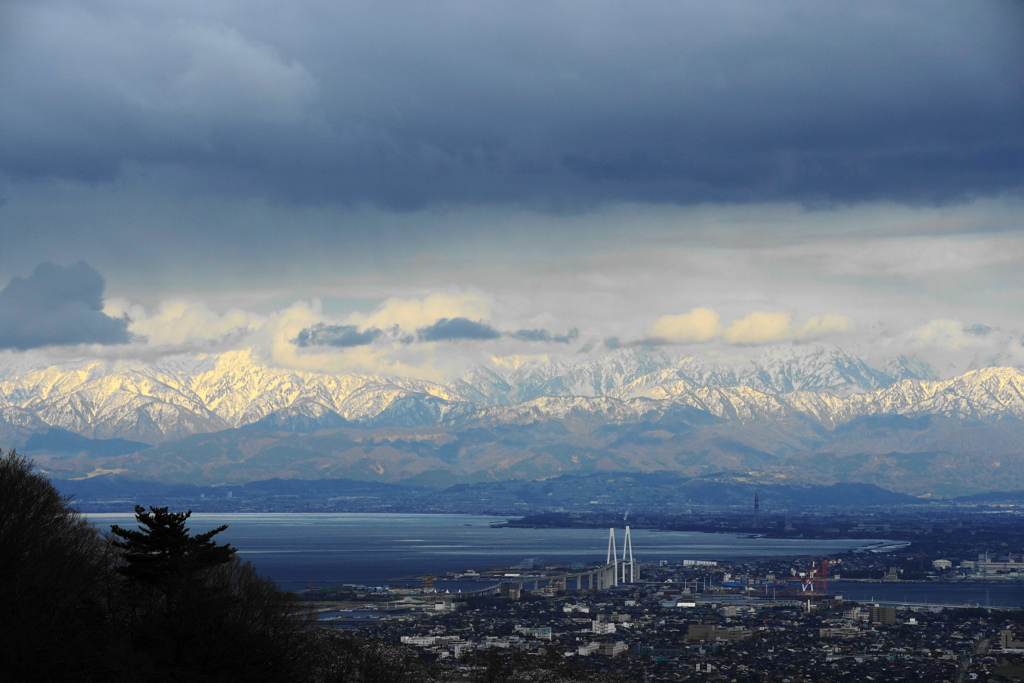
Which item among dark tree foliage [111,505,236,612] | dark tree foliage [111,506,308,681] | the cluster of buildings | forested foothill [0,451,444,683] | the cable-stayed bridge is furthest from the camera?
the cable-stayed bridge

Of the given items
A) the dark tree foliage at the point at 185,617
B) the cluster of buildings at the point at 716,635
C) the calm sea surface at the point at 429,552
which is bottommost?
the cluster of buildings at the point at 716,635

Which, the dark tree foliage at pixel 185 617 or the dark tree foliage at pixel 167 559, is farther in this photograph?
the dark tree foliage at pixel 167 559

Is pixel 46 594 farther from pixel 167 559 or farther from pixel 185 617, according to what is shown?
pixel 185 617

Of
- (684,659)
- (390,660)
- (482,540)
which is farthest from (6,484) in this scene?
(482,540)

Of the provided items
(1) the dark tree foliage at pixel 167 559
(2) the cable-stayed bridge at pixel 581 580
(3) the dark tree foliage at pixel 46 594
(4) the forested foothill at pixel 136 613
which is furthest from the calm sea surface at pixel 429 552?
(1) the dark tree foliage at pixel 167 559

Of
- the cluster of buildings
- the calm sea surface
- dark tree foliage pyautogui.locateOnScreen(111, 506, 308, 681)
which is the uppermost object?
dark tree foliage pyautogui.locateOnScreen(111, 506, 308, 681)

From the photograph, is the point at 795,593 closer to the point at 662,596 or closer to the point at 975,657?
the point at 662,596

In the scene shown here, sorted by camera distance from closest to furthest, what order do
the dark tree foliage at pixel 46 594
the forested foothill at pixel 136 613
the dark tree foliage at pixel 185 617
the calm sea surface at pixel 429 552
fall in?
the dark tree foliage at pixel 46 594 < the forested foothill at pixel 136 613 < the dark tree foliage at pixel 185 617 < the calm sea surface at pixel 429 552

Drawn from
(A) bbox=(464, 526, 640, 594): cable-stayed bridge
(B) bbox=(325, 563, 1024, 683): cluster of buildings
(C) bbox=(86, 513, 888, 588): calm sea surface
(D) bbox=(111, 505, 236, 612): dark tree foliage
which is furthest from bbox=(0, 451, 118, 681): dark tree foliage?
(C) bbox=(86, 513, 888, 588): calm sea surface

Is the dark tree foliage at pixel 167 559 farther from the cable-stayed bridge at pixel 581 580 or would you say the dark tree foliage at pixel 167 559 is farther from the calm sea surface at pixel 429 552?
the calm sea surface at pixel 429 552

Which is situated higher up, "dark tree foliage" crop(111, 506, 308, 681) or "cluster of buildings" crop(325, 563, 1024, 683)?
"dark tree foliage" crop(111, 506, 308, 681)

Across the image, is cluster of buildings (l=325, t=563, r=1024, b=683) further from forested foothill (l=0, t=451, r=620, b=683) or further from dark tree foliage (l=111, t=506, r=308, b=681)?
dark tree foliage (l=111, t=506, r=308, b=681)
